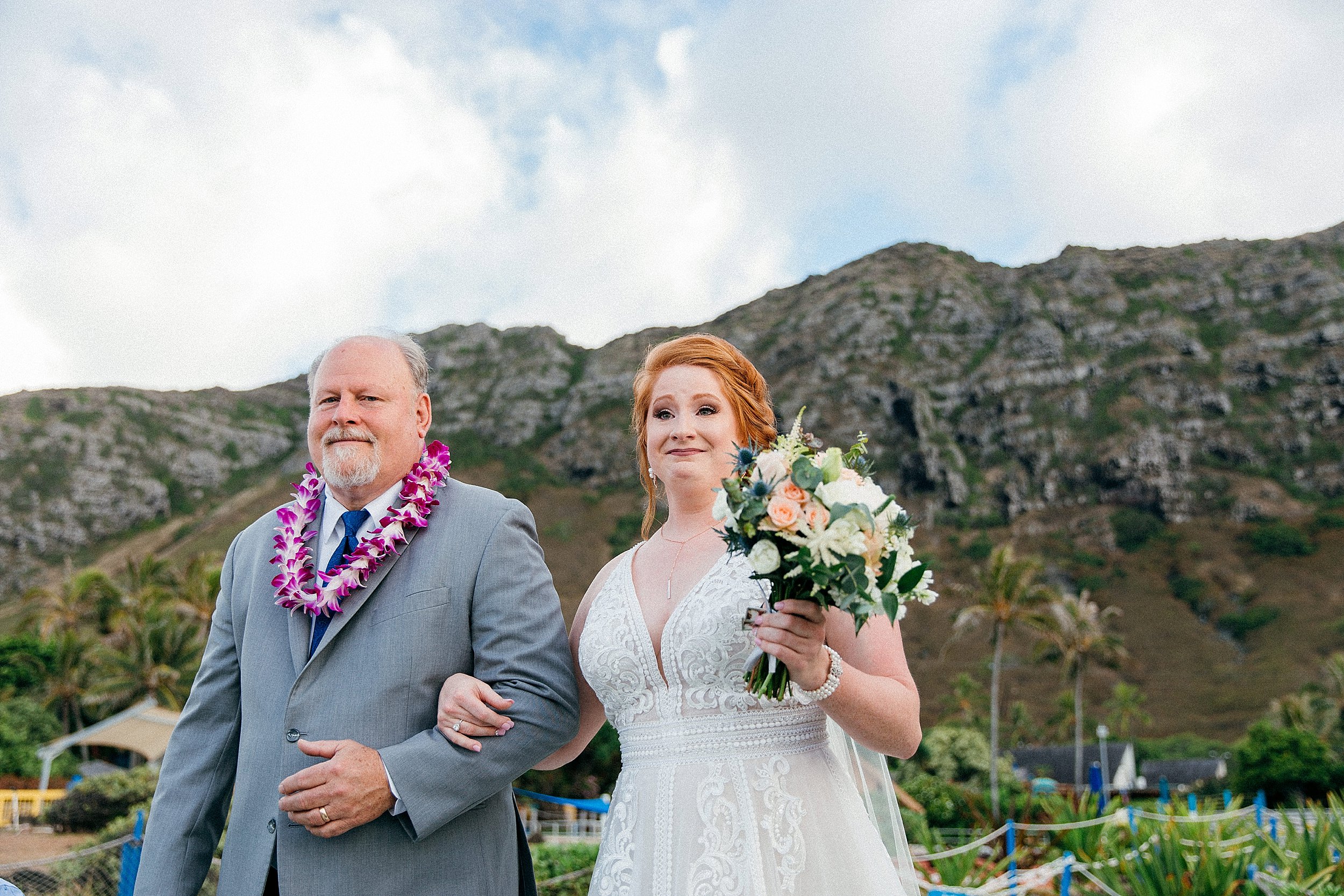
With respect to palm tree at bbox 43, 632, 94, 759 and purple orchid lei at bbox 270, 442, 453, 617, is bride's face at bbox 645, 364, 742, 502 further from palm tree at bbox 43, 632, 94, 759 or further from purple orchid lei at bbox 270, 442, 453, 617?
palm tree at bbox 43, 632, 94, 759

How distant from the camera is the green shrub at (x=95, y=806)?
2002 cm

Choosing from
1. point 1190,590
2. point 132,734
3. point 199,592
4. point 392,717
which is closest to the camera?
point 392,717

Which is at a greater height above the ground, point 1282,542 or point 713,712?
point 1282,542

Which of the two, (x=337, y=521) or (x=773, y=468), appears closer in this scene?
(x=773, y=468)

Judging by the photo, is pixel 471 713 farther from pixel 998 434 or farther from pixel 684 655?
pixel 998 434

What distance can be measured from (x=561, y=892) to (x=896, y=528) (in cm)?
1325

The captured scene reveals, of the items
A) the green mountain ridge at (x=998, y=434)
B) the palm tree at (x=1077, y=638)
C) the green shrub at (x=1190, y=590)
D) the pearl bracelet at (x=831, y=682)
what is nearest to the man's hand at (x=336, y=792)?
the pearl bracelet at (x=831, y=682)

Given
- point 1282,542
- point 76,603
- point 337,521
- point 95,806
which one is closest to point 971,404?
point 1282,542

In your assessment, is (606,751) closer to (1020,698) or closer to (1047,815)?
(1047,815)

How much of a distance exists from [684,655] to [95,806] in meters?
21.7

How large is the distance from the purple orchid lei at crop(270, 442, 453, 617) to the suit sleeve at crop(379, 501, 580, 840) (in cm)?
25

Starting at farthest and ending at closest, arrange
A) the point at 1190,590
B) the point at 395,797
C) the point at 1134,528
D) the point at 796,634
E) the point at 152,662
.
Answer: the point at 1134,528
the point at 1190,590
the point at 152,662
the point at 395,797
the point at 796,634

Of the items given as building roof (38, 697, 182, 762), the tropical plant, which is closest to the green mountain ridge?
the tropical plant

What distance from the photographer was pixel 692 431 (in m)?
3.28
